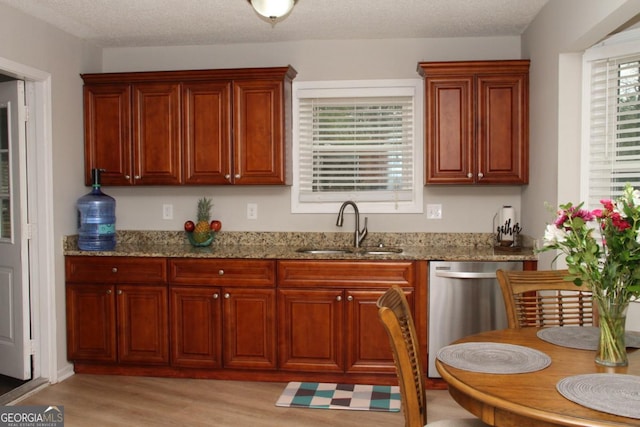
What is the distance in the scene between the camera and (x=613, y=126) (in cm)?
327

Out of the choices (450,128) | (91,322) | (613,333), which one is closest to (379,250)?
(450,128)

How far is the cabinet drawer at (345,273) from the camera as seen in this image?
Answer: 12.2 ft

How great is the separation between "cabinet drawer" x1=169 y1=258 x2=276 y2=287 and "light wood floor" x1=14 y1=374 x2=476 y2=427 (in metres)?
0.67

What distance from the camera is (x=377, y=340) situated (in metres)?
3.75

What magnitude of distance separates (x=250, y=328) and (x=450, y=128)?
191 cm

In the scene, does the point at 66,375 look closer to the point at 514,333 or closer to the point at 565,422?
the point at 514,333

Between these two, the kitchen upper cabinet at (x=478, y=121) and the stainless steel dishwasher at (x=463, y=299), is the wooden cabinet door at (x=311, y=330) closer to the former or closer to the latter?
the stainless steel dishwasher at (x=463, y=299)

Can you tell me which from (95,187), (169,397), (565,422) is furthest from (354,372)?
(565,422)

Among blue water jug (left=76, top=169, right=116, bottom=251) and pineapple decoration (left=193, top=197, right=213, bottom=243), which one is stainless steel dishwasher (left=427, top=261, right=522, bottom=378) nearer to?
pineapple decoration (left=193, top=197, right=213, bottom=243)

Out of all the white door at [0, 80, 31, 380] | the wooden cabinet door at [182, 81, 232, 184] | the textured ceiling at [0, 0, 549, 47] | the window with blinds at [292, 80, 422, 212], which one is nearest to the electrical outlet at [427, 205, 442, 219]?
the window with blinds at [292, 80, 422, 212]

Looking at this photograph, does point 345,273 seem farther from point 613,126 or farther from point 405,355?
point 405,355

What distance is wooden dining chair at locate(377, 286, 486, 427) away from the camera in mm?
1683

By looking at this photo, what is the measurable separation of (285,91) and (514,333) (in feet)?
8.29

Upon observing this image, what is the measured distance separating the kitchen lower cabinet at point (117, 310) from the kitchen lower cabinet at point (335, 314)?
853 mm
